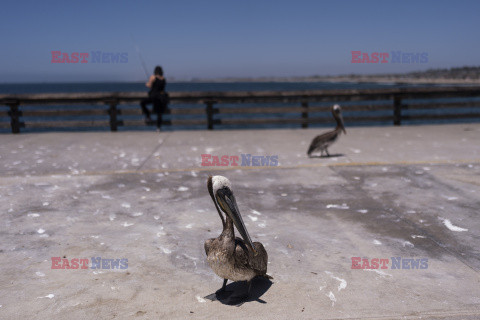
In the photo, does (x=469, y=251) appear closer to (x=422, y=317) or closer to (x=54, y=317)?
(x=422, y=317)

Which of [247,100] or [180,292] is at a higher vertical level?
[247,100]

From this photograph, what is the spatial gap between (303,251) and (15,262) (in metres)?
2.86

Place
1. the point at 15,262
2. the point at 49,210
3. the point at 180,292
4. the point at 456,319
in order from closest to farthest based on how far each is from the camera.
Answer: the point at 456,319 < the point at 180,292 < the point at 15,262 < the point at 49,210

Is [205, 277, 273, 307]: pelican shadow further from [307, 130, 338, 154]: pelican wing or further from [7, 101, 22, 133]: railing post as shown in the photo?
[7, 101, 22, 133]: railing post

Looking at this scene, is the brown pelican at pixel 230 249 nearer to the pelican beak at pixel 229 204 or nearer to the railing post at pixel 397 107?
the pelican beak at pixel 229 204

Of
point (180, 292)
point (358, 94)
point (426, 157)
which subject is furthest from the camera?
point (358, 94)

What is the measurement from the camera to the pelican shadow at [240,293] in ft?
10.9

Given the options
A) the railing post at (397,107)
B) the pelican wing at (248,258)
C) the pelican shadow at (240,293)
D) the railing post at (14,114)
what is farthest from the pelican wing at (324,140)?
the railing post at (14,114)

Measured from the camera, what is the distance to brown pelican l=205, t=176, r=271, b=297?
306 cm

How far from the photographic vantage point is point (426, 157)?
8633mm

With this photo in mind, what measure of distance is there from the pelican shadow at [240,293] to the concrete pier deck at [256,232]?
0.02 meters

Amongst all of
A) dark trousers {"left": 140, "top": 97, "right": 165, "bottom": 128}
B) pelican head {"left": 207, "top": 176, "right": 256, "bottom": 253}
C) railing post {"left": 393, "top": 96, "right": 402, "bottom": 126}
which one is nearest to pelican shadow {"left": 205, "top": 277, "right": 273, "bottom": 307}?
pelican head {"left": 207, "top": 176, "right": 256, "bottom": 253}

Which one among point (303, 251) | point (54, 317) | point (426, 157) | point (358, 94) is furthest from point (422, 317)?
point (358, 94)

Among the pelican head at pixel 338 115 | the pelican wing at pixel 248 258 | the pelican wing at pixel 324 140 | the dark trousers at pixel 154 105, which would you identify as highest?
the dark trousers at pixel 154 105
